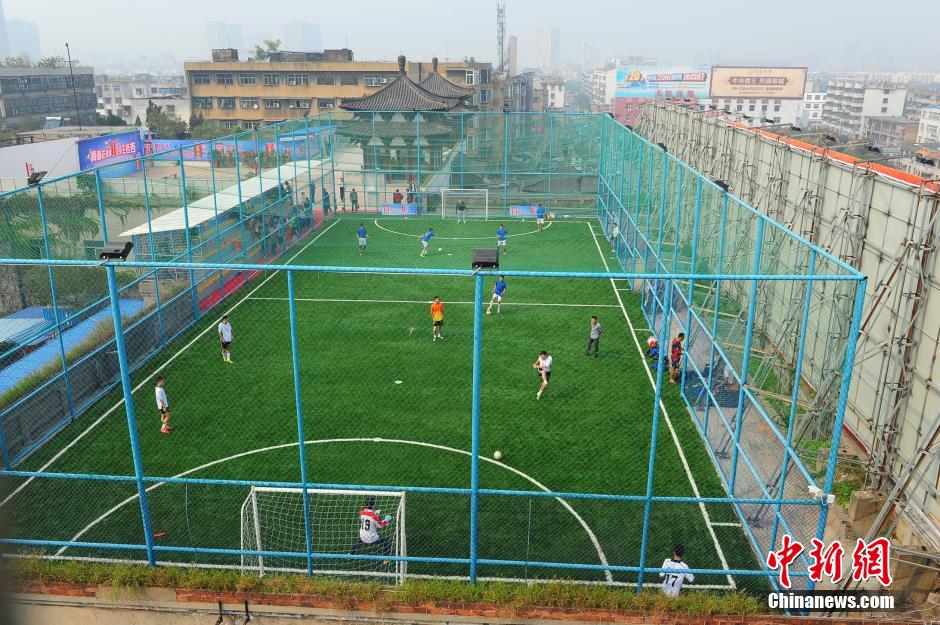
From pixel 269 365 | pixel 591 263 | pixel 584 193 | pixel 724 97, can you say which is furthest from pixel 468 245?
pixel 724 97

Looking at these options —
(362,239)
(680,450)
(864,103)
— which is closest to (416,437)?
(680,450)

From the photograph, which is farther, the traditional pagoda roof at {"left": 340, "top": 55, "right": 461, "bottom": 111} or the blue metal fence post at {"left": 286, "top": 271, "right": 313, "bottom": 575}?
the traditional pagoda roof at {"left": 340, "top": 55, "right": 461, "bottom": 111}

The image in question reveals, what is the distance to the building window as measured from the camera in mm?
81062

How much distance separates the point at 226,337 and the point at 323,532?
311 inches

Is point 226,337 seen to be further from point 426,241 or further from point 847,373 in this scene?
point 847,373

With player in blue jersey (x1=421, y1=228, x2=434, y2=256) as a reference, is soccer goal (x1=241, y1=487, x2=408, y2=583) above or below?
below

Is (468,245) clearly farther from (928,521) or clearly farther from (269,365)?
(928,521)

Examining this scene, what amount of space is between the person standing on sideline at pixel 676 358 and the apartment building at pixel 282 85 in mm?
65736

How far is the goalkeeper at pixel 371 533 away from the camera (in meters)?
10.8

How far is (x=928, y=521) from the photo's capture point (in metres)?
10.3

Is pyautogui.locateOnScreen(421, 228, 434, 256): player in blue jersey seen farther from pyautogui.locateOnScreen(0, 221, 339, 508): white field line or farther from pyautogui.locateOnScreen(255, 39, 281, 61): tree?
pyautogui.locateOnScreen(255, 39, 281, 61): tree

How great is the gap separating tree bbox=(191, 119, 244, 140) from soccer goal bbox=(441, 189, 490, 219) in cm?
4370

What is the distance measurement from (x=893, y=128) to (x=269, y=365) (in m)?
97.2

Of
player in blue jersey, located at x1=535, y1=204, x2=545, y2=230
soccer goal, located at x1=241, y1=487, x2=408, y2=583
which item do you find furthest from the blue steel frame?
player in blue jersey, located at x1=535, y1=204, x2=545, y2=230
